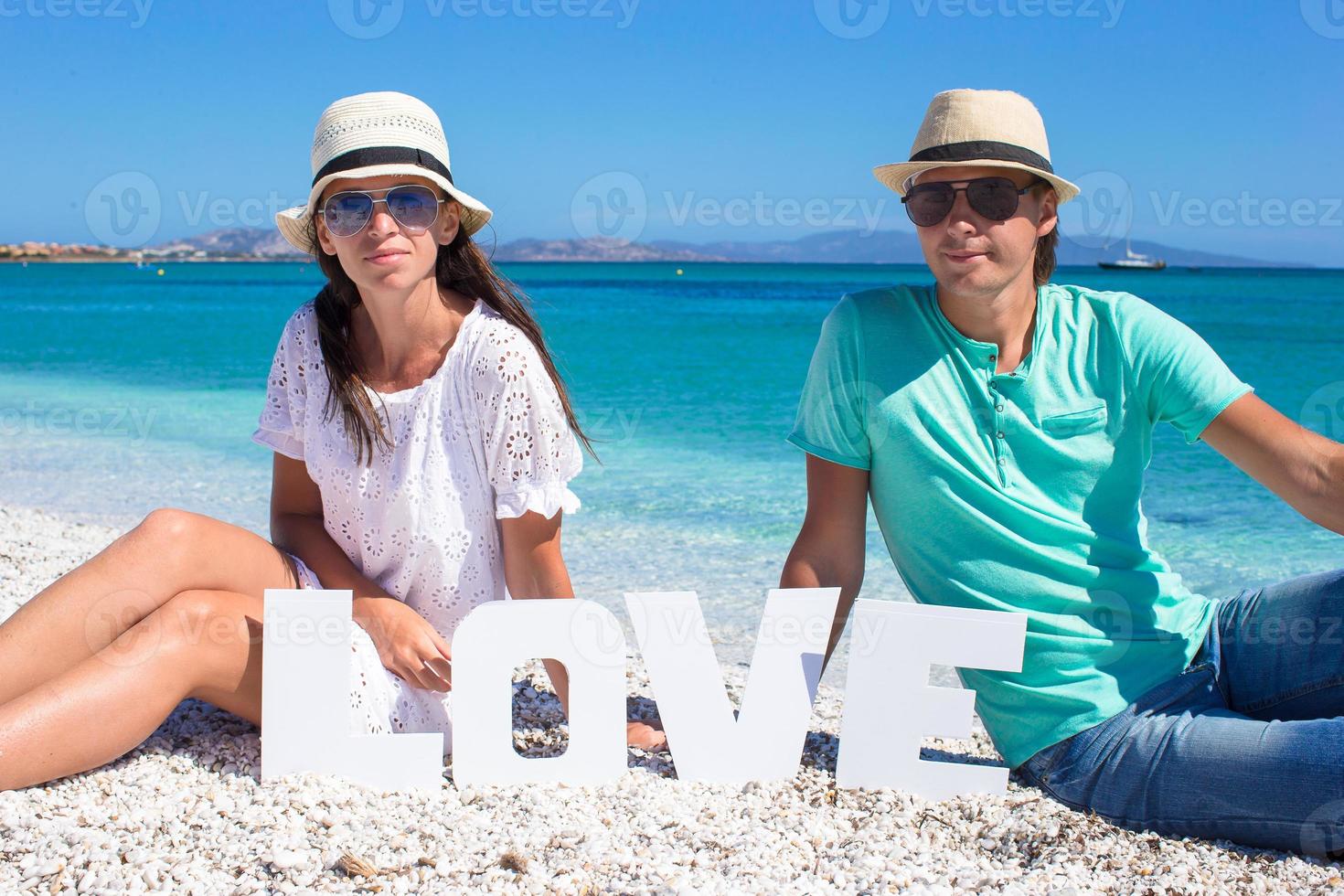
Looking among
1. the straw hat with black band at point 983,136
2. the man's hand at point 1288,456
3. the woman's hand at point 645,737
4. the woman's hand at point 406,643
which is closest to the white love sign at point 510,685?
the woman's hand at point 406,643

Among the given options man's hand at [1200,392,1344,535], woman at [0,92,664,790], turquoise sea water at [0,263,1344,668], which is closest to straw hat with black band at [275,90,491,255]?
woman at [0,92,664,790]

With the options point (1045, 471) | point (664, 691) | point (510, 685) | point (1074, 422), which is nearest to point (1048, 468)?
point (1045, 471)

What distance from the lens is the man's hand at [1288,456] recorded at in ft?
9.31

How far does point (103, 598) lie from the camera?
2.93m

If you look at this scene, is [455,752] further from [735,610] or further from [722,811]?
[735,610]

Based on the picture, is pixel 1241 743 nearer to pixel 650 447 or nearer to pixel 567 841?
pixel 567 841

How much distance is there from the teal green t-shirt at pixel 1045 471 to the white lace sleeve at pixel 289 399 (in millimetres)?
1542

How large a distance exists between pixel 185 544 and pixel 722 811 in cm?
159

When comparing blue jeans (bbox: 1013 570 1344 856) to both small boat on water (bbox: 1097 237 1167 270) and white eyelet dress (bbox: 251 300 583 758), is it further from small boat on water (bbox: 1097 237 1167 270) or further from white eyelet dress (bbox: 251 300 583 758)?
small boat on water (bbox: 1097 237 1167 270)

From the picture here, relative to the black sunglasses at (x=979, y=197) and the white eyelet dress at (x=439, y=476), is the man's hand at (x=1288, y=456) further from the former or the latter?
the white eyelet dress at (x=439, y=476)

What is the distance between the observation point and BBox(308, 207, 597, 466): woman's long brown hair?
3.24m

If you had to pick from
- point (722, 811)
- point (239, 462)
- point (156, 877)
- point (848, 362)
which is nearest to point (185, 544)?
point (156, 877)

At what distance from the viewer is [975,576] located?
9.97ft

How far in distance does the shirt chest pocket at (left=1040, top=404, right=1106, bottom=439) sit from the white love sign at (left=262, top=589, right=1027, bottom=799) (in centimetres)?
53
